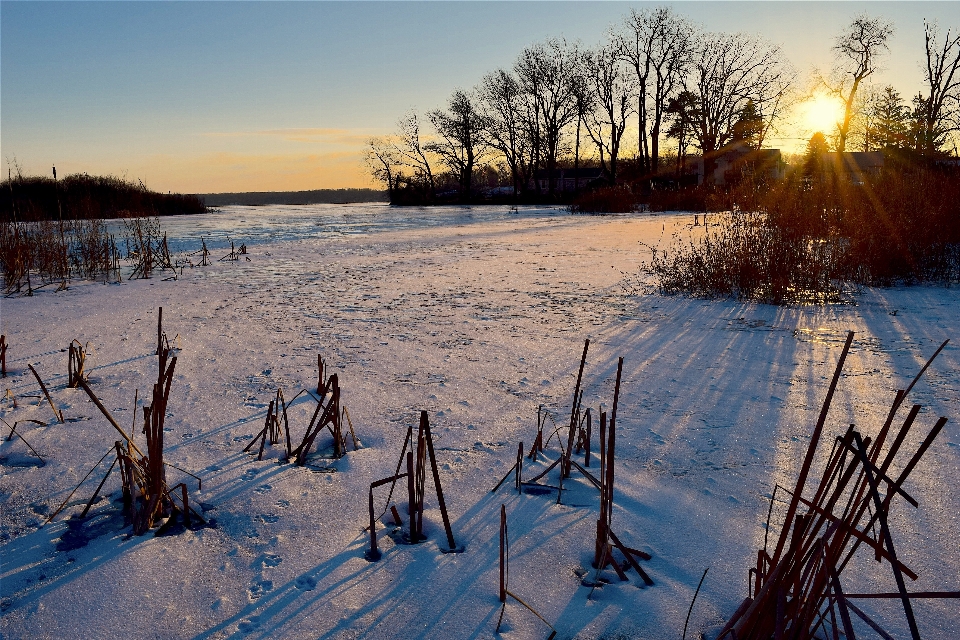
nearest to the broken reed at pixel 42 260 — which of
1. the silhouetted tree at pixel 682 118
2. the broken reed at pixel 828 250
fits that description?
the broken reed at pixel 828 250

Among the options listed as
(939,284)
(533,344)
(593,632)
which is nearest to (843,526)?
(593,632)

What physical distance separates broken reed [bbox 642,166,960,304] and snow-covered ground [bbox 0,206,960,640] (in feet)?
1.62

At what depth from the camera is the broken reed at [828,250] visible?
7242mm

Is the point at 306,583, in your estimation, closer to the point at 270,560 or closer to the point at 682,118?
the point at 270,560

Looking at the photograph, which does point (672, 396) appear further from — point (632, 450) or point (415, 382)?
point (415, 382)

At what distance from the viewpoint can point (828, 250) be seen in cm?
829

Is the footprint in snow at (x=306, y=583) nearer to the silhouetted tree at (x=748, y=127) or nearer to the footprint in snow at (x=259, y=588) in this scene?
the footprint in snow at (x=259, y=588)

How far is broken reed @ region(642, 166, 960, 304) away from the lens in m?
7.24

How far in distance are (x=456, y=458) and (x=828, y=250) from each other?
7.23 meters

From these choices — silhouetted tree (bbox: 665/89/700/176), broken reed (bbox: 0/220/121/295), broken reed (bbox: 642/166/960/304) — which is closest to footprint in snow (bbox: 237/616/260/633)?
broken reed (bbox: 642/166/960/304)

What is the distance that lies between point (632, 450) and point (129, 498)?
236 centimetres

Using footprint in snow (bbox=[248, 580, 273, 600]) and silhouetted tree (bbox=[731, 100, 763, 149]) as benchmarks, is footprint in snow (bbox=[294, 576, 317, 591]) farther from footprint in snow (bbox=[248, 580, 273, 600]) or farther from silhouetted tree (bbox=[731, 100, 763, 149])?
silhouetted tree (bbox=[731, 100, 763, 149])

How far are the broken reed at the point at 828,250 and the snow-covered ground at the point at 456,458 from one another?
492 millimetres

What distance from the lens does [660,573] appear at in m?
2.15
